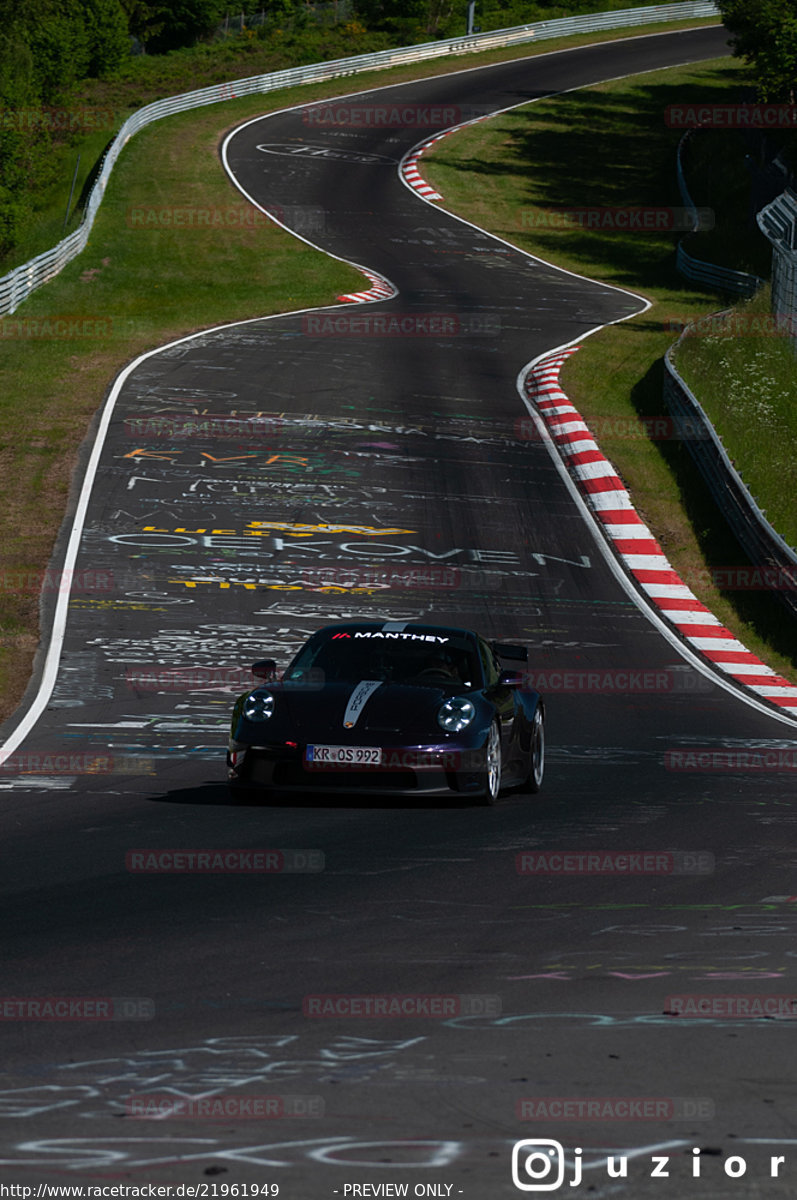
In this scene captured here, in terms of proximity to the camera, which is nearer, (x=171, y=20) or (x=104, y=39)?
(x=104, y=39)

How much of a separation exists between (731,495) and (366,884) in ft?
55.6

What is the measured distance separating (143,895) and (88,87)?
72.2 m

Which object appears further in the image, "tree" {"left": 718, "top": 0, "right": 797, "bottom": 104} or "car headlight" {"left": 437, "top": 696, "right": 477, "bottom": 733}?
"tree" {"left": 718, "top": 0, "right": 797, "bottom": 104}

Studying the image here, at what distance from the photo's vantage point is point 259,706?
1088 centimetres

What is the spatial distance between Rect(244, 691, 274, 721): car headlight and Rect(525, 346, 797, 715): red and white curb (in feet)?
25.5

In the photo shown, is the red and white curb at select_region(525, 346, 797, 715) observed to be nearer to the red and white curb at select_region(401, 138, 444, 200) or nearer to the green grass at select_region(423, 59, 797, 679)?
the green grass at select_region(423, 59, 797, 679)

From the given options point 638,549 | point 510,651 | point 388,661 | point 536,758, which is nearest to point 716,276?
point 638,549

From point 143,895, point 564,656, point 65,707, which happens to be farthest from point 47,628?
point 143,895

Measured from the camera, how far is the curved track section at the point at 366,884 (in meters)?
4.59

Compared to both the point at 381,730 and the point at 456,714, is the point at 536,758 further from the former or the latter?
the point at 381,730

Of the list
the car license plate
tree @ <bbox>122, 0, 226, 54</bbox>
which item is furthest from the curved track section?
tree @ <bbox>122, 0, 226, 54</bbox>

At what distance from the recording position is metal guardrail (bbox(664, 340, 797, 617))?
20719mm

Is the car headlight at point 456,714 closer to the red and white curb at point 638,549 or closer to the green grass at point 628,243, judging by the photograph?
the red and white curb at point 638,549

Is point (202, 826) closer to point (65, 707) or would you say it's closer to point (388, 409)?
point (65, 707)
